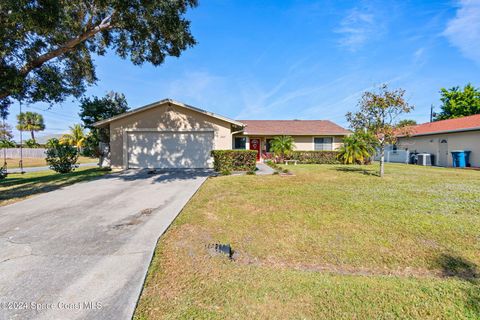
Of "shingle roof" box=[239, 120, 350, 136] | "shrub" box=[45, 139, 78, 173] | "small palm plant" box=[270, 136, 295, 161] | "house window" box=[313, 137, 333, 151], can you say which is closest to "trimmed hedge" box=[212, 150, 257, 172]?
"small palm plant" box=[270, 136, 295, 161]

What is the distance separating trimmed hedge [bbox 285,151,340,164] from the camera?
1916 cm

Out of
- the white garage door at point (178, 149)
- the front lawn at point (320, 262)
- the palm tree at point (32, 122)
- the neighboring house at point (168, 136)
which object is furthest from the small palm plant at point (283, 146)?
the palm tree at point (32, 122)

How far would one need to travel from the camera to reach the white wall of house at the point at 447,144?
15.7 metres

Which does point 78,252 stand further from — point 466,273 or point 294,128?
point 294,128

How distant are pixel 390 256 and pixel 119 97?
26.1 metres

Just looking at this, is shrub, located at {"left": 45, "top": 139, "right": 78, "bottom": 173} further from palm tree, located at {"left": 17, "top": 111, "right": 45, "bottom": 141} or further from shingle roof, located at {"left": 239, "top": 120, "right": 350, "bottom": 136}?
palm tree, located at {"left": 17, "top": 111, "right": 45, "bottom": 141}

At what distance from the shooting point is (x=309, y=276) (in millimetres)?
2994

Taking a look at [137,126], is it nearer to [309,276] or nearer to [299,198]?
[299,198]

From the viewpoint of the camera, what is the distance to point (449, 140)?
1762 centimetres

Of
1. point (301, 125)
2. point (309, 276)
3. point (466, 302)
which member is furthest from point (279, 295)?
point (301, 125)

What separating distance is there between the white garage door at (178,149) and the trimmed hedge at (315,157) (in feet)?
26.4

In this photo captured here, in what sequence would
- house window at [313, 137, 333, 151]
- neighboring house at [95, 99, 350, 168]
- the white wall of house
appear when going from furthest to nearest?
house window at [313, 137, 333, 151]
the white wall of house
neighboring house at [95, 99, 350, 168]

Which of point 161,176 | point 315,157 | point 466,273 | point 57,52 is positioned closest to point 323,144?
point 315,157

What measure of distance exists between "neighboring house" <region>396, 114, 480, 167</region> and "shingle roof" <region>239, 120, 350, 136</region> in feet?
20.8
